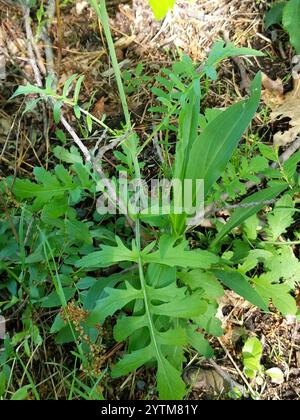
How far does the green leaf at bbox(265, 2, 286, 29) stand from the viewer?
1865 millimetres

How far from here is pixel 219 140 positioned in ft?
4.22

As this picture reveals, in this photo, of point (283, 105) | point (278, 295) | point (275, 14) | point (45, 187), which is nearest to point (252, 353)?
point (278, 295)

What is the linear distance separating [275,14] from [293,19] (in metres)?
0.17

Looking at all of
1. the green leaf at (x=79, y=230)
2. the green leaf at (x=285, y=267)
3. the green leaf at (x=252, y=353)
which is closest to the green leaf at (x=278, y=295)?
the green leaf at (x=285, y=267)

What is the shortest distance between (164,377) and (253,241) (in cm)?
57

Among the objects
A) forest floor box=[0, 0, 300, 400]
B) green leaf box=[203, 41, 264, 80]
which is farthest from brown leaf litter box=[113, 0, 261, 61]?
green leaf box=[203, 41, 264, 80]

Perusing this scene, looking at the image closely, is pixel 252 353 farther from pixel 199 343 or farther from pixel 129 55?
pixel 129 55

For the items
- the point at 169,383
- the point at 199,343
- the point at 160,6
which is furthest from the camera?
the point at 199,343

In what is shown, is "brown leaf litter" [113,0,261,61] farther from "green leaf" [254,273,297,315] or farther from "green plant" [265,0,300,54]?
"green leaf" [254,273,297,315]

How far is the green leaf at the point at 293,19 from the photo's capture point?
172cm

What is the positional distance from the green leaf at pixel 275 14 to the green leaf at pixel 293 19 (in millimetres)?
140

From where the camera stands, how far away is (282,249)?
1525 millimetres

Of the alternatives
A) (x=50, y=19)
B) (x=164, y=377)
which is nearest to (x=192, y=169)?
(x=164, y=377)
